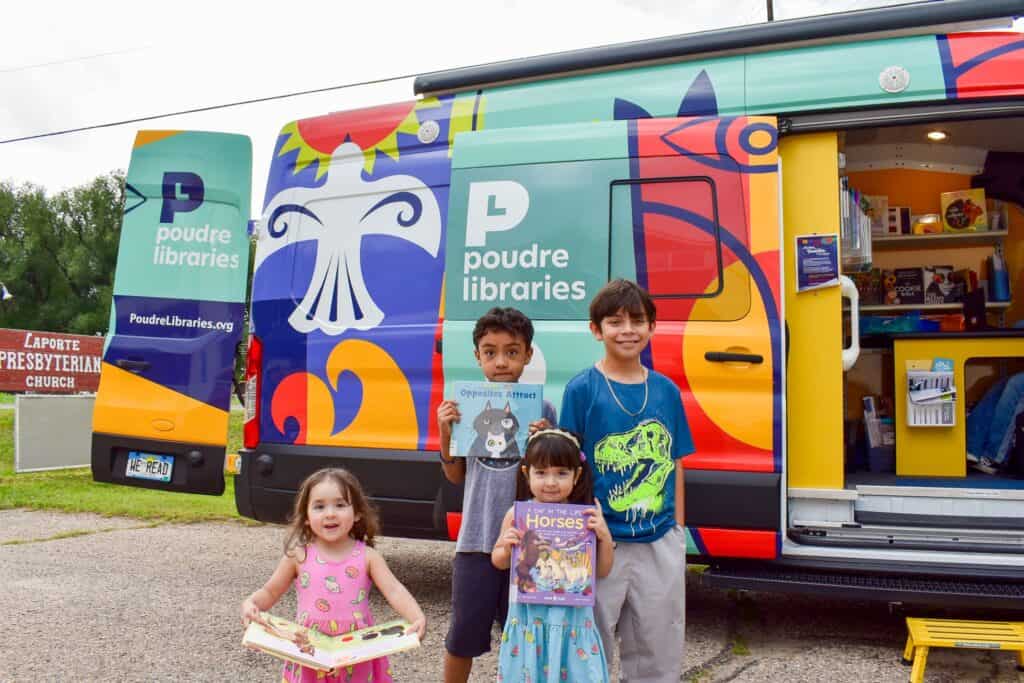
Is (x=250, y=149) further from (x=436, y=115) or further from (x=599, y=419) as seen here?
(x=599, y=419)

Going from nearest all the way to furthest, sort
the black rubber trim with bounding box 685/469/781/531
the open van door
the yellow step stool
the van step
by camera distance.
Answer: the yellow step stool < the van step < the black rubber trim with bounding box 685/469/781/531 < the open van door

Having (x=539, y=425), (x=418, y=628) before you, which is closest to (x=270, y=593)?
(x=418, y=628)

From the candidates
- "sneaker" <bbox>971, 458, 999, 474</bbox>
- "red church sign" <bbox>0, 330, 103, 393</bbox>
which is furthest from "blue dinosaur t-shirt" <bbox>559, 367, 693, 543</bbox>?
"red church sign" <bbox>0, 330, 103, 393</bbox>

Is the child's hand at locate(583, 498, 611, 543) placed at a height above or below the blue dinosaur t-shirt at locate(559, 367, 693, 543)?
below

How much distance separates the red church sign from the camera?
41.1ft

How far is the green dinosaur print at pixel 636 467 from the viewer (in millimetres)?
2352

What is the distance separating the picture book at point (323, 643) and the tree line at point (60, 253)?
156ft

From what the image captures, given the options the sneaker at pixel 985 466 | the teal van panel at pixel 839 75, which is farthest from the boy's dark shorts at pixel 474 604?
the sneaker at pixel 985 466

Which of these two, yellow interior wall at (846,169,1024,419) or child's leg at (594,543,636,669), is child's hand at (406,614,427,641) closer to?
child's leg at (594,543,636,669)

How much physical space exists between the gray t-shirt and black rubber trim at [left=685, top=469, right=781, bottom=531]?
1.23 meters

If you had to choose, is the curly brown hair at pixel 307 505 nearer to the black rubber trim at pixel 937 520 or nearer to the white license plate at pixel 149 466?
the black rubber trim at pixel 937 520

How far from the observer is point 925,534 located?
3627mm

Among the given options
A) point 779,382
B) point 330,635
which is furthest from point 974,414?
point 330,635

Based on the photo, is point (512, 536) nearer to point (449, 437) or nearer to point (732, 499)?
point (449, 437)
